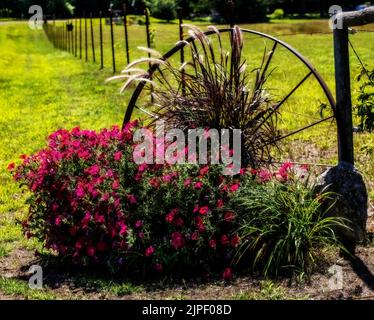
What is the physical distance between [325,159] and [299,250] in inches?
169

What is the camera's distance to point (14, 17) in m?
97.5

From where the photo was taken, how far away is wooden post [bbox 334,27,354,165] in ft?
20.7

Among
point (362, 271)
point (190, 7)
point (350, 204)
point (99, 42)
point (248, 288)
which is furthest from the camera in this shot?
point (190, 7)

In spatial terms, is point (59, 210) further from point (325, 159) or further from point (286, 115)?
point (286, 115)

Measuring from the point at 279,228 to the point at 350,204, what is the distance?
3.00ft

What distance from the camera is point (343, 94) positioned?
6.43 metres

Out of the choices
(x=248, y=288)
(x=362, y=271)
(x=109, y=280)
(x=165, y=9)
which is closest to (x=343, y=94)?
(x=362, y=271)

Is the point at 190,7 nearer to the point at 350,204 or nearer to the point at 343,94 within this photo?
the point at 343,94

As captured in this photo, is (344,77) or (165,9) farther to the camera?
(165,9)

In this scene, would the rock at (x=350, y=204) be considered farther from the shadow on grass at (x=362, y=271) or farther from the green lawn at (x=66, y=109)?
the green lawn at (x=66, y=109)

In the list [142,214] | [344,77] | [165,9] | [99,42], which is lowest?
[142,214]

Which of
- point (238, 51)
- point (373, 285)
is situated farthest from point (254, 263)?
point (238, 51)

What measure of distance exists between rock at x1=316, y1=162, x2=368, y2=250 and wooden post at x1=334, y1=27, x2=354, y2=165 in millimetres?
283

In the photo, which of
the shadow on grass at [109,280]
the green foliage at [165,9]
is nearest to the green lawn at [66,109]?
the shadow on grass at [109,280]
